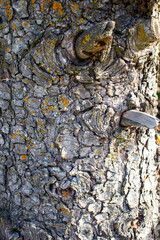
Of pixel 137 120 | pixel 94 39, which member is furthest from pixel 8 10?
pixel 137 120

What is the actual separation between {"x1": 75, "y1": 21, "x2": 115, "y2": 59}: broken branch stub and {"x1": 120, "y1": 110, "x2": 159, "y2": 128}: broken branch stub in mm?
448

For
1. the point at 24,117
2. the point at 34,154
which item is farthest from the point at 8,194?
the point at 24,117

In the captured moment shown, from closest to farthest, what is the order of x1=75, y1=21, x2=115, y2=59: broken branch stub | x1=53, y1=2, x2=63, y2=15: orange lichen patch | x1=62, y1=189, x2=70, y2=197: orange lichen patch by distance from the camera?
x1=75, y1=21, x2=115, y2=59: broken branch stub → x1=53, y1=2, x2=63, y2=15: orange lichen patch → x1=62, y1=189, x2=70, y2=197: orange lichen patch

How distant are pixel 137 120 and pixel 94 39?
1.82ft

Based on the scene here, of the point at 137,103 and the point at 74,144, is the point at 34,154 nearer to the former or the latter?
the point at 74,144

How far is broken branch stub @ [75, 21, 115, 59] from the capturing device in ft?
3.80

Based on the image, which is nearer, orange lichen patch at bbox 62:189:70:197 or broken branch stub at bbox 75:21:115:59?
broken branch stub at bbox 75:21:115:59

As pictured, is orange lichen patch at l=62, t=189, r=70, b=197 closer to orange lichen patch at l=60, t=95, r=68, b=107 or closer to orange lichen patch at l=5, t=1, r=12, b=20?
orange lichen patch at l=60, t=95, r=68, b=107

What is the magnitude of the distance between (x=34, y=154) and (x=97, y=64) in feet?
2.39

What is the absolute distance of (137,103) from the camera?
4.85 feet

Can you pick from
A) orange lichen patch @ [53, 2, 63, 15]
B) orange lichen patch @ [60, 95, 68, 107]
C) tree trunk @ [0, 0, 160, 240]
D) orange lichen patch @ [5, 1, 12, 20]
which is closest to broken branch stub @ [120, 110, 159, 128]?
tree trunk @ [0, 0, 160, 240]

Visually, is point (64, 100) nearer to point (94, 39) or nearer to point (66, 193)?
point (94, 39)

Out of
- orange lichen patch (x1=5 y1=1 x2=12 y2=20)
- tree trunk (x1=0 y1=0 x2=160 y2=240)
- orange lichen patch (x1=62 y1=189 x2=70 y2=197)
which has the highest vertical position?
orange lichen patch (x1=5 y1=1 x2=12 y2=20)

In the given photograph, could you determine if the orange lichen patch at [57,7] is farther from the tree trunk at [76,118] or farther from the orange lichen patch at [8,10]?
the orange lichen patch at [8,10]
